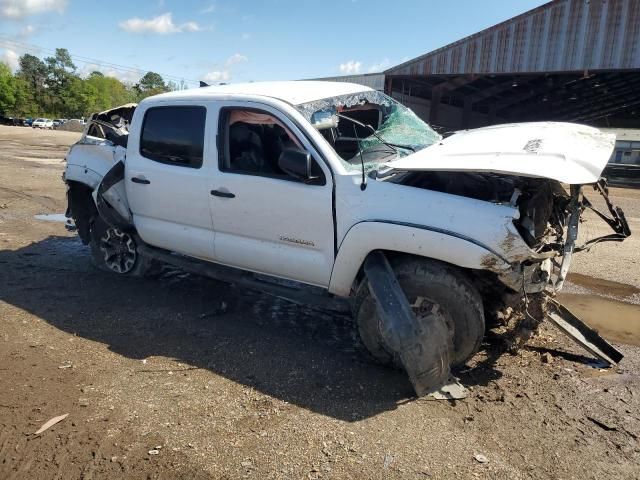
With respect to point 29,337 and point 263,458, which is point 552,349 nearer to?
point 263,458

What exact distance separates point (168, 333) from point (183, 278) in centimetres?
146

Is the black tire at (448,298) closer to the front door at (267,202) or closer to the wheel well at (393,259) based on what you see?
the wheel well at (393,259)

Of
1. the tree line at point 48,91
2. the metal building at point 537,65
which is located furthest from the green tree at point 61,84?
the metal building at point 537,65

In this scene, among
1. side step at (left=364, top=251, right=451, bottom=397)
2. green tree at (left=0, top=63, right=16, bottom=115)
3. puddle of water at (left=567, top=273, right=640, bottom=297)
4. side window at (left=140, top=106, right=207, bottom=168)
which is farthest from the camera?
green tree at (left=0, top=63, right=16, bottom=115)

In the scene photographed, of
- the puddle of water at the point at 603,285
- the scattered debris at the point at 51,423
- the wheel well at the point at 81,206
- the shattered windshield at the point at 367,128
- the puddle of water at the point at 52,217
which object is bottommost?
the scattered debris at the point at 51,423

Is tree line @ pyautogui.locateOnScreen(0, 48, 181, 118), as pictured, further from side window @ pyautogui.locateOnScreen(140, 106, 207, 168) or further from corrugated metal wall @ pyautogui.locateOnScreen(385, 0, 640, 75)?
side window @ pyautogui.locateOnScreen(140, 106, 207, 168)

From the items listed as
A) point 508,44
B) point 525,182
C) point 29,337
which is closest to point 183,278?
point 29,337

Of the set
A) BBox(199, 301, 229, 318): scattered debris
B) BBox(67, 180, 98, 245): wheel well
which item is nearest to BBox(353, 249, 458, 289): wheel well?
BBox(199, 301, 229, 318): scattered debris

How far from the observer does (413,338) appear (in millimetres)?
3420

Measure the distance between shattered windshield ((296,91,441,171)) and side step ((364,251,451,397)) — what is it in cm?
98

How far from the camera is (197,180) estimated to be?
14.8ft

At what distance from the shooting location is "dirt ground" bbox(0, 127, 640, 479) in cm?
289

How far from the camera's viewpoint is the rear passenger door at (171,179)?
4539mm

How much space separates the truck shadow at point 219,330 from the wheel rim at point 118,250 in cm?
17
